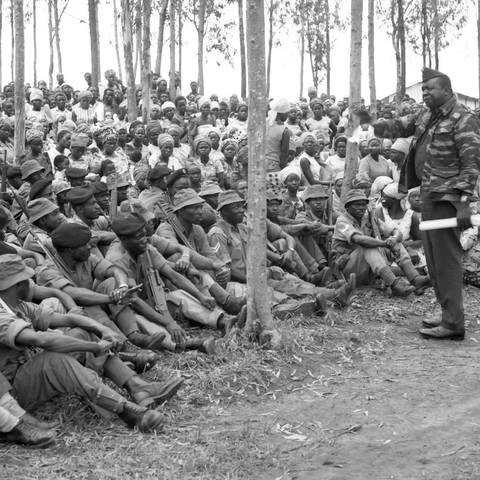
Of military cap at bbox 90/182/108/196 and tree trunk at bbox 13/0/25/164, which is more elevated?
tree trunk at bbox 13/0/25/164

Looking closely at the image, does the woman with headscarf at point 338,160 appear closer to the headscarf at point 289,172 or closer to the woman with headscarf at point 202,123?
the headscarf at point 289,172

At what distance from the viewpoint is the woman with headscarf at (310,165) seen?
408 inches

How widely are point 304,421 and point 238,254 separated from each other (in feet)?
10.4

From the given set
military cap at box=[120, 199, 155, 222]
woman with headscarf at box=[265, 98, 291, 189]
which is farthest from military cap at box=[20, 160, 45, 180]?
woman with headscarf at box=[265, 98, 291, 189]

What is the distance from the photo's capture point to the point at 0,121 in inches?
438

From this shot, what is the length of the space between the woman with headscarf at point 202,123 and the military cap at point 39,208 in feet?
22.4

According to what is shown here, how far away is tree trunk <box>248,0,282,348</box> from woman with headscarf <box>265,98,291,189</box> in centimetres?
482

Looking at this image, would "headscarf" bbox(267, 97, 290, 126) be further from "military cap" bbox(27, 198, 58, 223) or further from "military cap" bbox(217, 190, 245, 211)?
"military cap" bbox(27, 198, 58, 223)

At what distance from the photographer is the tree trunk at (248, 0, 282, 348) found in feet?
18.2

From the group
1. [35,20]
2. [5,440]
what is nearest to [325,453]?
[5,440]

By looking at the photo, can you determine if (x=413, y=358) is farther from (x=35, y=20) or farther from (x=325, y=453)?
(x=35, y=20)

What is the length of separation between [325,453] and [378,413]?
71 cm

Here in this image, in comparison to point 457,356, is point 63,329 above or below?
above

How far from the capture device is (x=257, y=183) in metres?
5.66
